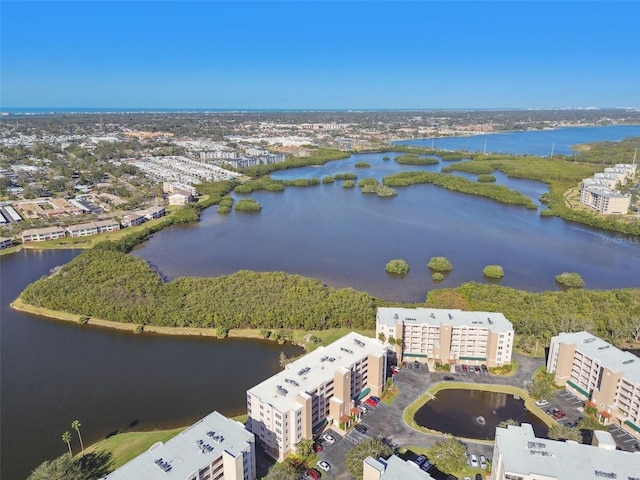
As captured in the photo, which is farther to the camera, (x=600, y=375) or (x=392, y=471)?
(x=600, y=375)

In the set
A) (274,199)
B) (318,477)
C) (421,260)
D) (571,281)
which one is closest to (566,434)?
(318,477)

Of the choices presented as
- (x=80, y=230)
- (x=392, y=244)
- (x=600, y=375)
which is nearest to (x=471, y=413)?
(x=600, y=375)

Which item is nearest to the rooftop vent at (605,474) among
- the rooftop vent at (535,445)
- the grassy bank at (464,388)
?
the rooftop vent at (535,445)

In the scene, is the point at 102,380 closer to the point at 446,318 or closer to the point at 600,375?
the point at 446,318

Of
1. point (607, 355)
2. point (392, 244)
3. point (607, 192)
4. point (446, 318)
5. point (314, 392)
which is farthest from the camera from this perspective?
point (607, 192)

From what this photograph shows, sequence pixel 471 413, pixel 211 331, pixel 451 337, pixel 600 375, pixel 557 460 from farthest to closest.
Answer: pixel 211 331 → pixel 451 337 → pixel 471 413 → pixel 600 375 → pixel 557 460

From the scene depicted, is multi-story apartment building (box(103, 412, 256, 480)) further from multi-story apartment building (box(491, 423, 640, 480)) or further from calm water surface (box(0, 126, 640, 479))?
multi-story apartment building (box(491, 423, 640, 480))

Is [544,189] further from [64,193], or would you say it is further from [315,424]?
[64,193]
